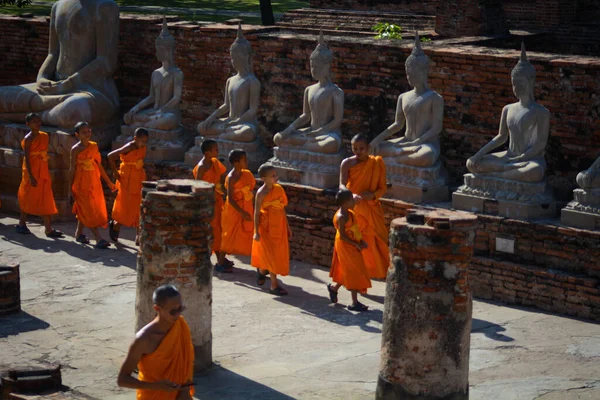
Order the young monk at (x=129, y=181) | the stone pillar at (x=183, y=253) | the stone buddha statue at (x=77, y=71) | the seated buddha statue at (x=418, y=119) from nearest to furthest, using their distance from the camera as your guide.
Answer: the stone pillar at (x=183, y=253)
the seated buddha statue at (x=418, y=119)
the young monk at (x=129, y=181)
the stone buddha statue at (x=77, y=71)

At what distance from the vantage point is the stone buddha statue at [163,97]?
14.9 metres

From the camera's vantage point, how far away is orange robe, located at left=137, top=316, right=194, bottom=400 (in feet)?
24.8

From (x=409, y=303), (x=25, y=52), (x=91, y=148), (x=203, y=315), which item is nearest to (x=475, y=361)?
(x=409, y=303)

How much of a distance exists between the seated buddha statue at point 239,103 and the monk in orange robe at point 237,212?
4.77 feet

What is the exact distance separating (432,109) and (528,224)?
176 cm

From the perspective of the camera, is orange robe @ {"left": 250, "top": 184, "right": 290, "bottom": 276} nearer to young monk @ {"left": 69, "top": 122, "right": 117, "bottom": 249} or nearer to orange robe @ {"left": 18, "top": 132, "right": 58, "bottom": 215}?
young monk @ {"left": 69, "top": 122, "right": 117, "bottom": 249}

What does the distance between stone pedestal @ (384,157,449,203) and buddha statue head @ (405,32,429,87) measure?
84cm

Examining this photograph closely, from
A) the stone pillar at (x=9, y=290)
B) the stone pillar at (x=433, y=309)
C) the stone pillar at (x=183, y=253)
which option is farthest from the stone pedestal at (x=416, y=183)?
the stone pillar at (x=9, y=290)

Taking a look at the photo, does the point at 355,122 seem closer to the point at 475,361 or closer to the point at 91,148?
the point at 91,148

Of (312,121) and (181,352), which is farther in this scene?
(312,121)

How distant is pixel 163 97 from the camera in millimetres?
15047

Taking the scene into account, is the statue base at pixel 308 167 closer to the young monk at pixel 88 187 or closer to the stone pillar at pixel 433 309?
the young monk at pixel 88 187

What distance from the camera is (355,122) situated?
45.9ft

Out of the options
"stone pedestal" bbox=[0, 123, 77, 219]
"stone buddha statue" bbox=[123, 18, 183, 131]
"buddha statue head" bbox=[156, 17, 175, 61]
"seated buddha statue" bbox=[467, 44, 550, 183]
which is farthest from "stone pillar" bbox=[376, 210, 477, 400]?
"stone pedestal" bbox=[0, 123, 77, 219]
